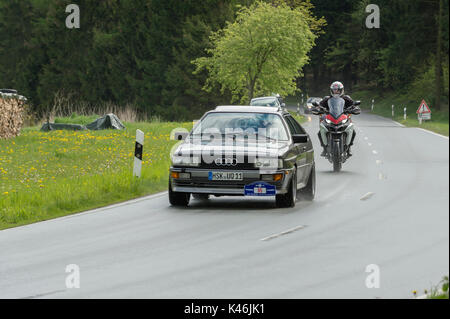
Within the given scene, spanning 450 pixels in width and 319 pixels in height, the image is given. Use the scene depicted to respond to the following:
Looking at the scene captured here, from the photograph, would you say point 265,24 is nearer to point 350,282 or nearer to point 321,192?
point 321,192

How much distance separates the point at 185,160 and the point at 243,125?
4.97 ft

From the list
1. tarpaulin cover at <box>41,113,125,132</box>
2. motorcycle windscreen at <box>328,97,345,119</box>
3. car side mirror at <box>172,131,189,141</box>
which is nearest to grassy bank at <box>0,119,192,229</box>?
car side mirror at <box>172,131,189,141</box>

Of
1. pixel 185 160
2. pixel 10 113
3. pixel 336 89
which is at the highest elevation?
pixel 336 89

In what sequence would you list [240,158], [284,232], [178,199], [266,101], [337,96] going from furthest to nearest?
[266,101] → [337,96] → [178,199] → [240,158] → [284,232]

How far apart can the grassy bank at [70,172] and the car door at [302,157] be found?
3077 millimetres

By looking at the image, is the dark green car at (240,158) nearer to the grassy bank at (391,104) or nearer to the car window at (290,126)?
the car window at (290,126)

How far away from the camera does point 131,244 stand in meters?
11.2

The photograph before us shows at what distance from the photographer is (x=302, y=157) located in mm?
15539

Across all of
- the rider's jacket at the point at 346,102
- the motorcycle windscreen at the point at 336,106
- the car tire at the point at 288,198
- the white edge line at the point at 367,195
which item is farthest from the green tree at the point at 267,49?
the car tire at the point at 288,198

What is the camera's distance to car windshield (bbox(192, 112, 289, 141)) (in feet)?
49.8

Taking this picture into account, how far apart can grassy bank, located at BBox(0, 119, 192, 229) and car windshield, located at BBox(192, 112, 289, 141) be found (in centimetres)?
219

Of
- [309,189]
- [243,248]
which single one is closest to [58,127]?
[309,189]

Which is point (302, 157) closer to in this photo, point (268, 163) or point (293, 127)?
point (293, 127)

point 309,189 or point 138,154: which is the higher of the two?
point 138,154
